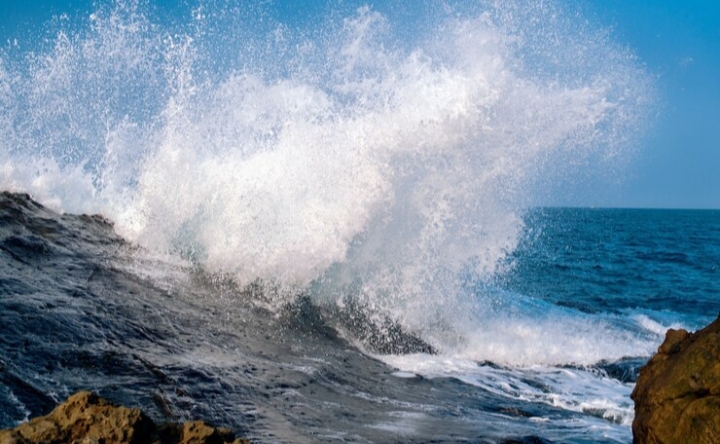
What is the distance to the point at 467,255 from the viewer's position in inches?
405

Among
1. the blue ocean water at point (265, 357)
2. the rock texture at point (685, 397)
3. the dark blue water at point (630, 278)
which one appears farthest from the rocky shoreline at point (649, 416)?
the dark blue water at point (630, 278)

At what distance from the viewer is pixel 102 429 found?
2707mm

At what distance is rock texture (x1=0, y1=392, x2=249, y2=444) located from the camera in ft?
8.78

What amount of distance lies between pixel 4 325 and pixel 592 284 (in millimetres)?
21316

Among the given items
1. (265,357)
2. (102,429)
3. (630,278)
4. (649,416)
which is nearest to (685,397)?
(649,416)

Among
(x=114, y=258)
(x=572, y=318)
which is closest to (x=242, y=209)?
(x=114, y=258)

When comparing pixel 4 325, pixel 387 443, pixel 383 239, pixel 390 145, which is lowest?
pixel 387 443

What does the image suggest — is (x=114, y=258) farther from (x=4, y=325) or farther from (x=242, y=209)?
(x=4, y=325)

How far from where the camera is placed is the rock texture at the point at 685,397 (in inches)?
128

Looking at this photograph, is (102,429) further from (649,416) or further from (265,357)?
(265,357)

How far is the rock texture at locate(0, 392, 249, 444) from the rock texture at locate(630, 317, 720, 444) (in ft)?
8.12

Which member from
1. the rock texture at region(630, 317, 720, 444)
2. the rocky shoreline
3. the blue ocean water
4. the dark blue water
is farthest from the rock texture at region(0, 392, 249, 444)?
the dark blue water

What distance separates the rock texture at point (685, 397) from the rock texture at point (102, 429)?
2.48 m

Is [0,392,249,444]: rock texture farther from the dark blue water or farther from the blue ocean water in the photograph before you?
the dark blue water
